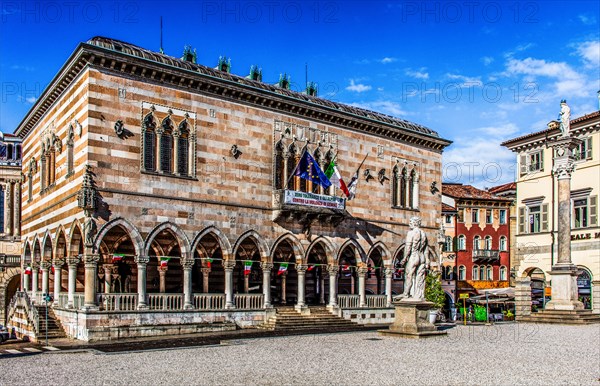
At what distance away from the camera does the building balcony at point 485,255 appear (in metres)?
65.0

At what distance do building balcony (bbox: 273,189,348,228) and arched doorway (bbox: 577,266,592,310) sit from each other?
18256mm

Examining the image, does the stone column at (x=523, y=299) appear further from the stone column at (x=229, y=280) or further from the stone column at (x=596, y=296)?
the stone column at (x=229, y=280)

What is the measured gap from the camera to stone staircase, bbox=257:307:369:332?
105ft

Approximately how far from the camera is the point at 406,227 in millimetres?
40469

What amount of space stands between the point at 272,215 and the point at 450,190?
118ft

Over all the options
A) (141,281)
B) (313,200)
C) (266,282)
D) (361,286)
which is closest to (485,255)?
(361,286)

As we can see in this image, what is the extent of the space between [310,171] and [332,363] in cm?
1592

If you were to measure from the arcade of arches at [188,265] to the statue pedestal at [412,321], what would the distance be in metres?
8.50

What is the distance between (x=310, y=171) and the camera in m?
33.9

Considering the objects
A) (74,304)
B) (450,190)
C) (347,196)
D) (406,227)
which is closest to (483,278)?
(450,190)

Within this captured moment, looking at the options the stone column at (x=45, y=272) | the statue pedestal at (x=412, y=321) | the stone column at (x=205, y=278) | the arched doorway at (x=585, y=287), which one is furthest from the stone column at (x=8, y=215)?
the arched doorway at (x=585, y=287)

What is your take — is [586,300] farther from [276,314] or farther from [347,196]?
[276,314]

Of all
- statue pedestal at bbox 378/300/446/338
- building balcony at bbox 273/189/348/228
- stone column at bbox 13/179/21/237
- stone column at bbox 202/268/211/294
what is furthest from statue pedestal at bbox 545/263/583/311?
stone column at bbox 13/179/21/237

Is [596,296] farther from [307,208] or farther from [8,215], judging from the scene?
[8,215]
